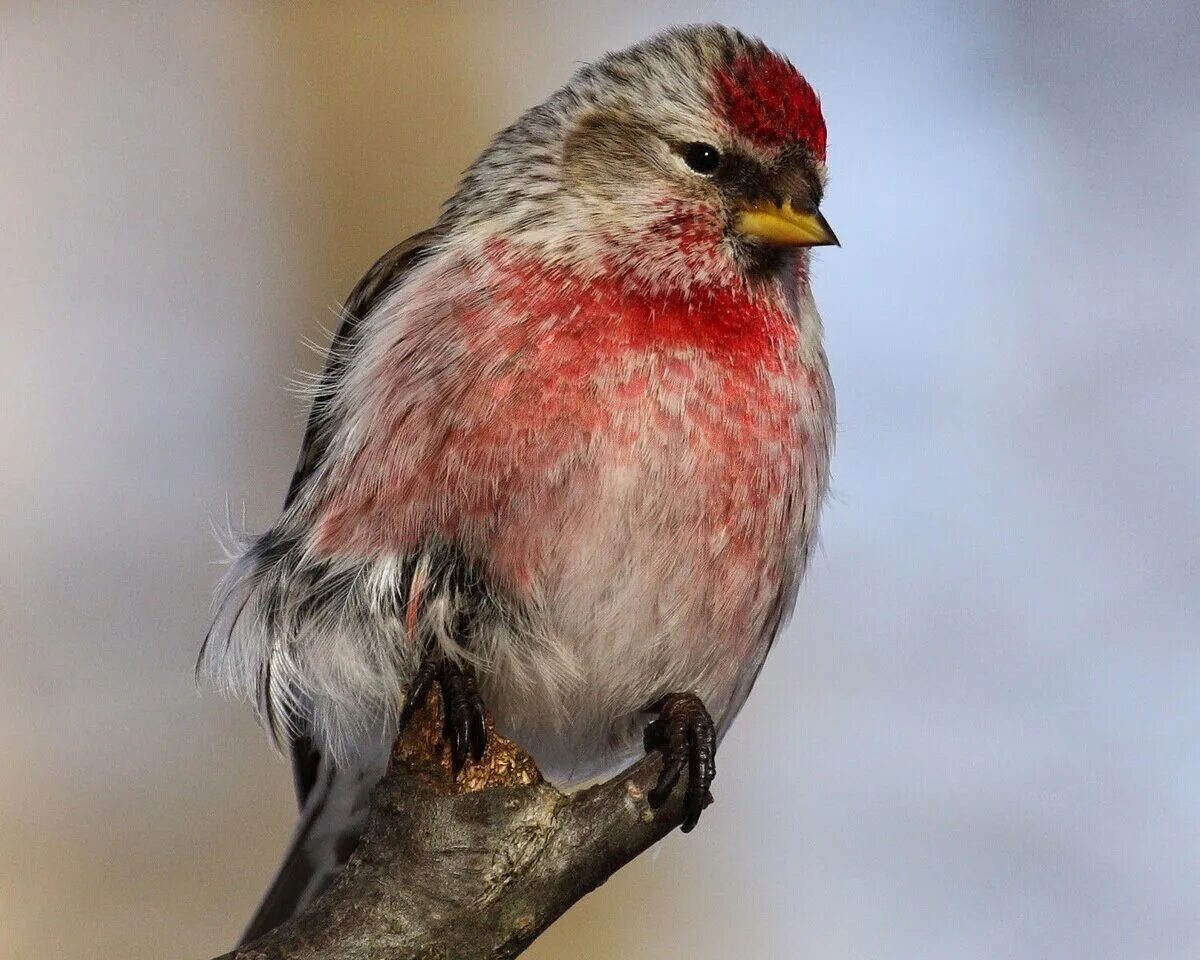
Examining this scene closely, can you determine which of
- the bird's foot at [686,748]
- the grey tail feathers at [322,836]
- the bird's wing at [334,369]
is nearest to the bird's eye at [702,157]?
the bird's wing at [334,369]

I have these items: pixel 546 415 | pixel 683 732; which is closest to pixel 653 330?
pixel 546 415

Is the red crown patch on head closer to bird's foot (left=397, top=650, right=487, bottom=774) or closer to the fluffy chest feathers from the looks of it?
the fluffy chest feathers

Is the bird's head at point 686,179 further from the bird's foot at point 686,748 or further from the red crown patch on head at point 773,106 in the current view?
the bird's foot at point 686,748

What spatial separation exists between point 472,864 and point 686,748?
43 centimetres

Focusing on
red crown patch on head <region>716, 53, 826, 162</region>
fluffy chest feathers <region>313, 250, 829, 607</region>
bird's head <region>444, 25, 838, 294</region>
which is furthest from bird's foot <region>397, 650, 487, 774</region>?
red crown patch on head <region>716, 53, 826, 162</region>

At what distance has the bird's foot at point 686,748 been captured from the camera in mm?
1765

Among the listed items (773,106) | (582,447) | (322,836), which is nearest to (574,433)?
(582,447)

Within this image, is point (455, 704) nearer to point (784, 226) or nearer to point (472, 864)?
point (472, 864)

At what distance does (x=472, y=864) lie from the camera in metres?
1.63

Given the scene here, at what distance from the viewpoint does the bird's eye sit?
2.28 meters

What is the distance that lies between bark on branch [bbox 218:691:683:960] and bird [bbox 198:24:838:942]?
216 mm

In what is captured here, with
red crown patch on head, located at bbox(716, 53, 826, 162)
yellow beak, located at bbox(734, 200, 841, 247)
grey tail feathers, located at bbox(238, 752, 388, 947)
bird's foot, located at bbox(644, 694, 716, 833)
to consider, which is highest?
red crown patch on head, located at bbox(716, 53, 826, 162)

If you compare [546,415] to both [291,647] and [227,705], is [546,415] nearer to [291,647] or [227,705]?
[291,647]

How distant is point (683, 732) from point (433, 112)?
2.56 meters
